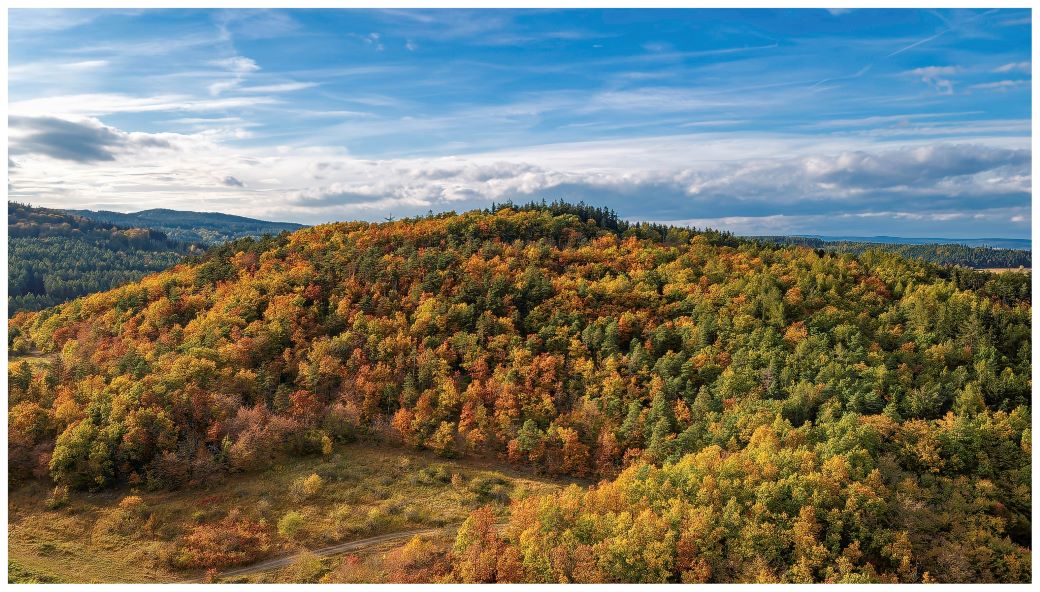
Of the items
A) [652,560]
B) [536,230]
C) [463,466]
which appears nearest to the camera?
[652,560]

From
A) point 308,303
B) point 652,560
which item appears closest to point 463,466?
point 652,560

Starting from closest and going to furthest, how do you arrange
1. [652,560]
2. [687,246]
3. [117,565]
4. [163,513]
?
[652,560], [117,565], [163,513], [687,246]

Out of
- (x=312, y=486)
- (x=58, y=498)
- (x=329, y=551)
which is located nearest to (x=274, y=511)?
(x=312, y=486)

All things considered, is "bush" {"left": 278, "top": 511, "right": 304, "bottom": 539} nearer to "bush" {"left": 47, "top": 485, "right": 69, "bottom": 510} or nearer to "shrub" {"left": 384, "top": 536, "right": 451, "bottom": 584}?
"shrub" {"left": 384, "top": 536, "right": 451, "bottom": 584}

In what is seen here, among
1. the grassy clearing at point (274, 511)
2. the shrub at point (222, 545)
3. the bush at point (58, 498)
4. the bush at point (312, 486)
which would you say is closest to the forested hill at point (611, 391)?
the bush at point (58, 498)

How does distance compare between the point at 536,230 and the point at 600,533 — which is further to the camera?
the point at 536,230

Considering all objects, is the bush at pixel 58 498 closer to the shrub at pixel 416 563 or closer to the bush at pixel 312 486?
the bush at pixel 312 486

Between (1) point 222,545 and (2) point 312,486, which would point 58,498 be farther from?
(2) point 312,486

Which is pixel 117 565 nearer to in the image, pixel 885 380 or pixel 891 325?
pixel 885 380
